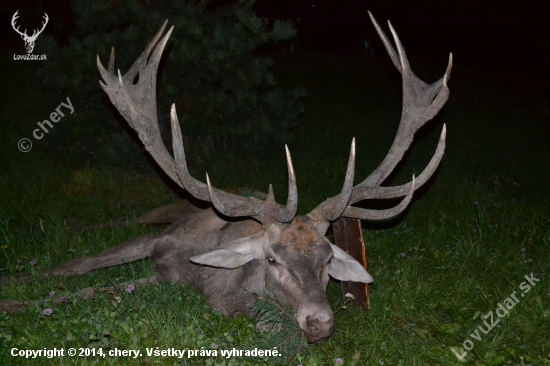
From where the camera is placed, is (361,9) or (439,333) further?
(361,9)

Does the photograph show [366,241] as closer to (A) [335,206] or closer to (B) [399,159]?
(B) [399,159]

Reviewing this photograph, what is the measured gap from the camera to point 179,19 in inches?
302

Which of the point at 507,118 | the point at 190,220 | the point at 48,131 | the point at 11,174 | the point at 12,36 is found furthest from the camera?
the point at 12,36

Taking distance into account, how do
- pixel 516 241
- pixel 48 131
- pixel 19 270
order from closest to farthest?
pixel 19 270, pixel 516 241, pixel 48 131

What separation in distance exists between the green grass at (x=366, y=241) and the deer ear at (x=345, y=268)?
36 centimetres

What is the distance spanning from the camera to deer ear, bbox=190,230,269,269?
4926mm

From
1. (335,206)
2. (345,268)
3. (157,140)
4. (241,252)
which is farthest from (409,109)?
(157,140)

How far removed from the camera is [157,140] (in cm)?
528

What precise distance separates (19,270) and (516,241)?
4.91 m

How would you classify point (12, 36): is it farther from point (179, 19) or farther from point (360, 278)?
point (360, 278)

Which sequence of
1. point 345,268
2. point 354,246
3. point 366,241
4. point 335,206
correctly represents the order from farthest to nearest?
point 366,241, point 354,246, point 345,268, point 335,206

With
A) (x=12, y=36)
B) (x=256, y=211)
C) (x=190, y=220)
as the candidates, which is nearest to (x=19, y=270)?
(x=190, y=220)

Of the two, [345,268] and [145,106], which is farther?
[145,106]

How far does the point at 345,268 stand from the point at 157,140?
6.16 ft
